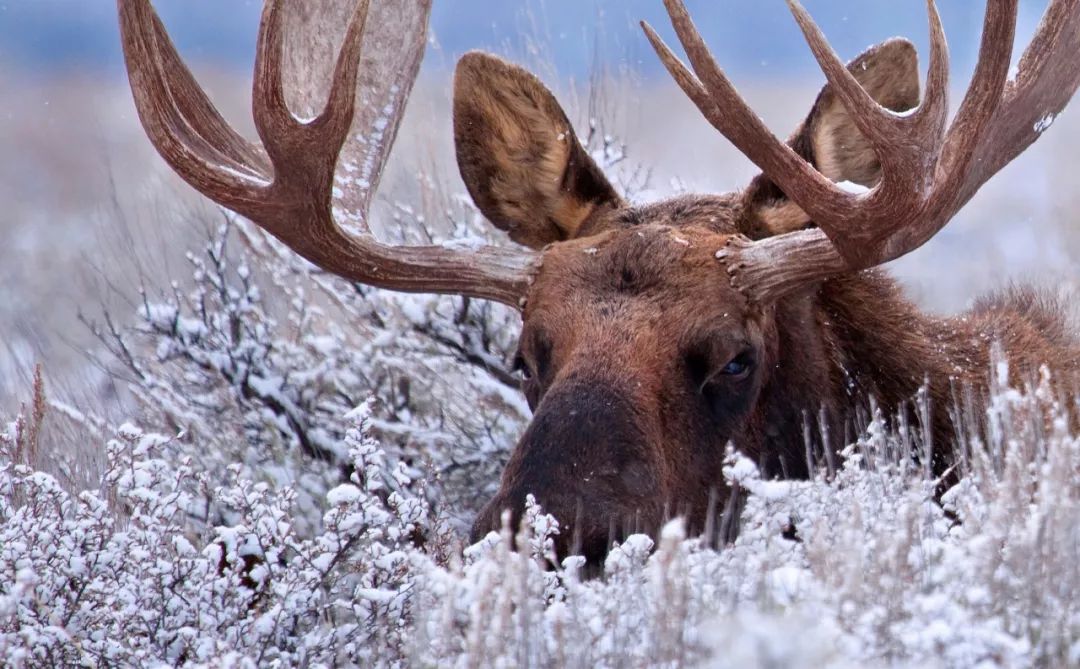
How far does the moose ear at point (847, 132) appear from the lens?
4.99m

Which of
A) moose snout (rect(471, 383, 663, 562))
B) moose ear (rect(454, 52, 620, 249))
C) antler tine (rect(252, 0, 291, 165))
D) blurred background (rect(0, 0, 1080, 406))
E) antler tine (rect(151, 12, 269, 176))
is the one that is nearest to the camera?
moose snout (rect(471, 383, 663, 562))

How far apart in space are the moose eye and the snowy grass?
1.65 ft

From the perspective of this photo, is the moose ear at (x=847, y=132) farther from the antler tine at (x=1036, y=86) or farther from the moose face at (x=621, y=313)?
the antler tine at (x=1036, y=86)

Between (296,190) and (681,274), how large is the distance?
4.07 ft

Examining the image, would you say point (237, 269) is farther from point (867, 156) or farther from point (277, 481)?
point (867, 156)

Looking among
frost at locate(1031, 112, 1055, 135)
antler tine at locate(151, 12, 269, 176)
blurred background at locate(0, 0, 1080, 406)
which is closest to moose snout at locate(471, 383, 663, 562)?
frost at locate(1031, 112, 1055, 135)

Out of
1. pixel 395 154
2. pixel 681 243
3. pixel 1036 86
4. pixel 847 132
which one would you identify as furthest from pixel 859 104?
pixel 395 154

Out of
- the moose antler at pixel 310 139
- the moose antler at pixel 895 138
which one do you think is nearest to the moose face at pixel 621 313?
the moose antler at pixel 895 138

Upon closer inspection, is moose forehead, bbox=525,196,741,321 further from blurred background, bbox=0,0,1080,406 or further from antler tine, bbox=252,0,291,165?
blurred background, bbox=0,0,1080,406

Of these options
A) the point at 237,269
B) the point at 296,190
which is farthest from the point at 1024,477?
the point at 237,269

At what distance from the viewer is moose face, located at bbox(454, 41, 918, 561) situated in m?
4.03

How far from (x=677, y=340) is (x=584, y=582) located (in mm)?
1010

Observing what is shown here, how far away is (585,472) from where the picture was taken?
13.0 feet

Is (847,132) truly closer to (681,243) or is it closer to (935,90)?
(681,243)
